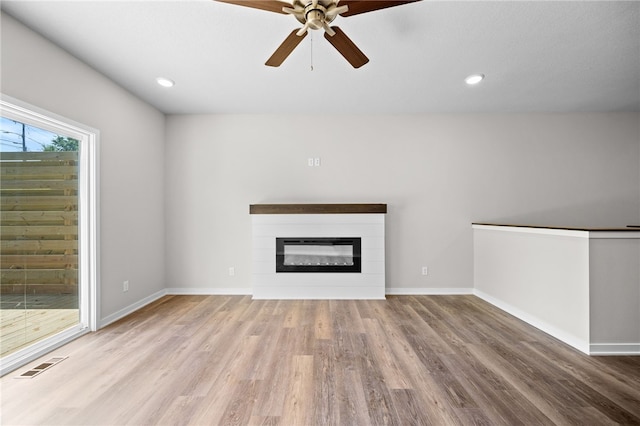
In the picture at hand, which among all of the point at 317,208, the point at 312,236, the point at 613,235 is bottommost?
the point at 312,236

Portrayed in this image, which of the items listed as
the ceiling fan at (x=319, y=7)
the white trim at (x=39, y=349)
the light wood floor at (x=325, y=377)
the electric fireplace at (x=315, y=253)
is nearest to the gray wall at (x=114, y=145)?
the white trim at (x=39, y=349)

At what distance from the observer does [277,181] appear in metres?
4.17

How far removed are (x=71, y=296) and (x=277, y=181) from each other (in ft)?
8.34

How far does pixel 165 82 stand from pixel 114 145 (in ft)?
2.85

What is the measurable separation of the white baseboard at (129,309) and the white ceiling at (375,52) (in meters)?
2.46

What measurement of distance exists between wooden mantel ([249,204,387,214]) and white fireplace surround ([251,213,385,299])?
0.19 ft

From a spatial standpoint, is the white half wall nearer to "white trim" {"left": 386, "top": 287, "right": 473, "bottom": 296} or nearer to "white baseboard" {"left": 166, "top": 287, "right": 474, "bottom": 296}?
"white trim" {"left": 386, "top": 287, "right": 473, "bottom": 296}

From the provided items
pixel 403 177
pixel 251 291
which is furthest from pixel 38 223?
pixel 403 177

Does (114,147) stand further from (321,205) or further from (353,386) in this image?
(353,386)

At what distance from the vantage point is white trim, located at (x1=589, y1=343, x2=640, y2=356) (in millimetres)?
2318

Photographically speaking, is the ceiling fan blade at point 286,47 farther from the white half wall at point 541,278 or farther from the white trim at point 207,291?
the white trim at point 207,291

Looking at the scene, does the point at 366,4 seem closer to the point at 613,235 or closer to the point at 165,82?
the point at 165,82

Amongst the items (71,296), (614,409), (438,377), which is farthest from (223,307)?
(614,409)

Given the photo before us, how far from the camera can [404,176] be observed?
415 cm
